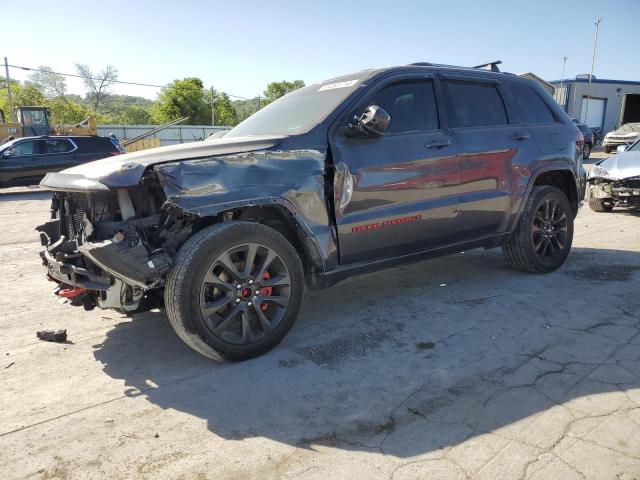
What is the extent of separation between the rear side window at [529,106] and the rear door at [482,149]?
0.70ft

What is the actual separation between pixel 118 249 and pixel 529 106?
4205mm

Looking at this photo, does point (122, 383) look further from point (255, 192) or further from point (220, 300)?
point (255, 192)

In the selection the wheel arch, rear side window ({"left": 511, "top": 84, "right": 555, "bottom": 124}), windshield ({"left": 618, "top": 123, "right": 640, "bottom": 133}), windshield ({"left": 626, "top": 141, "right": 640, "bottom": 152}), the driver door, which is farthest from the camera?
windshield ({"left": 618, "top": 123, "right": 640, "bottom": 133})

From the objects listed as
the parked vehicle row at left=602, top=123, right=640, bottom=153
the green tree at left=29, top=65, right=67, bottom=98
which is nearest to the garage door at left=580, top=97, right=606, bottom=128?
the parked vehicle row at left=602, top=123, right=640, bottom=153

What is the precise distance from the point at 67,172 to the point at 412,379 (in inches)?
106

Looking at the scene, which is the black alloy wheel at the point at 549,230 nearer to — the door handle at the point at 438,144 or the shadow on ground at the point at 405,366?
the shadow on ground at the point at 405,366

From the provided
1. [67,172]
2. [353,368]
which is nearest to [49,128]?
[67,172]

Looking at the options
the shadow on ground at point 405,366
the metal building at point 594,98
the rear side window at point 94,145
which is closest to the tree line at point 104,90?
the metal building at point 594,98

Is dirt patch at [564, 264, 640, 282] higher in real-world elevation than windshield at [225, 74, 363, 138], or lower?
lower

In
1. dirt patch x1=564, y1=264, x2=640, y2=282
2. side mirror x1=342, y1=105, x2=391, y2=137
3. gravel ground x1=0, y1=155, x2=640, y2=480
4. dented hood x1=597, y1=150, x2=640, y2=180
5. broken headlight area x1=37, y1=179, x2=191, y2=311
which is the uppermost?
side mirror x1=342, y1=105, x2=391, y2=137

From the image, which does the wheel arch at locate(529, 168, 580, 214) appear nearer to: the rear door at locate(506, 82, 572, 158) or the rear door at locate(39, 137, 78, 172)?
the rear door at locate(506, 82, 572, 158)

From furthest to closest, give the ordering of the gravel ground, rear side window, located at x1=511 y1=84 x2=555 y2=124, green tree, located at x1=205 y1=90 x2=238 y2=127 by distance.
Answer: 1. green tree, located at x1=205 y1=90 x2=238 y2=127
2. rear side window, located at x1=511 y1=84 x2=555 y2=124
3. the gravel ground

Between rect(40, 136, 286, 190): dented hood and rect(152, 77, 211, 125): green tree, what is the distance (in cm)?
6343

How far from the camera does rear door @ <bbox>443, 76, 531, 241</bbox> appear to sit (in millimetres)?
4328
